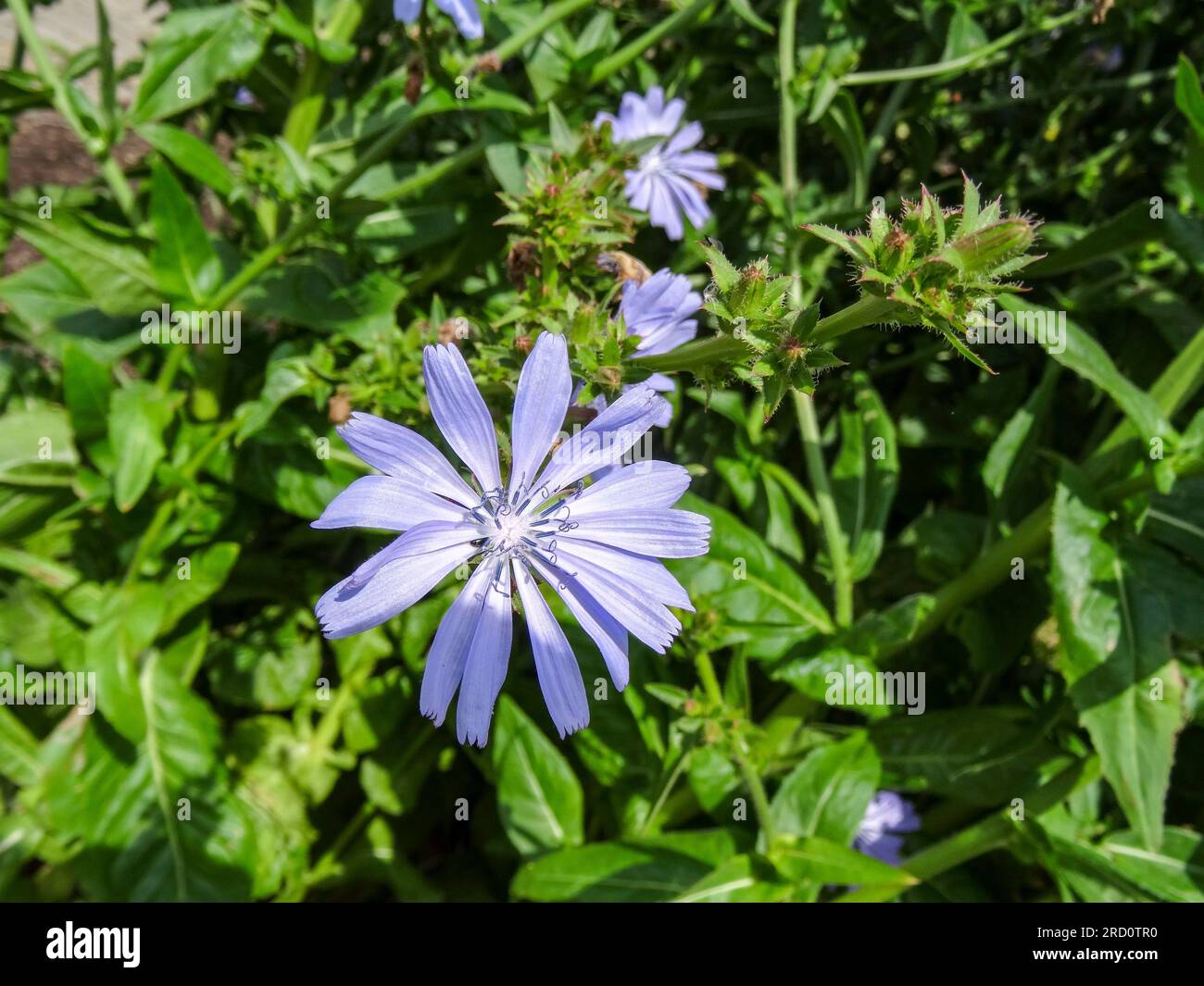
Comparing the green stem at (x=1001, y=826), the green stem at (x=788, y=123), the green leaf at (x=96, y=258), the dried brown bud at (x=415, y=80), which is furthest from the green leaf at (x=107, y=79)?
the green stem at (x=1001, y=826)

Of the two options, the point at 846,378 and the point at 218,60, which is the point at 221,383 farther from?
the point at 846,378

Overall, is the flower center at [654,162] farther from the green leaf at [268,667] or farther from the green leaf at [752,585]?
the green leaf at [268,667]

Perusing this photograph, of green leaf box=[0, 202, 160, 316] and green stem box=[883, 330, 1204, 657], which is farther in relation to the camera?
green leaf box=[0, 202, 160, 316]

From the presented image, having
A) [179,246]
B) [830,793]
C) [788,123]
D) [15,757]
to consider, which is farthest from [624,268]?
[15,757]

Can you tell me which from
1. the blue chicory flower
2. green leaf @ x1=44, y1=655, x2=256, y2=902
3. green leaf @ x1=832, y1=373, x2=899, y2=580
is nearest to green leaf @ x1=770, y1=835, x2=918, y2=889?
green leaf @ x1=832, y1=373, x2=899, y2=580

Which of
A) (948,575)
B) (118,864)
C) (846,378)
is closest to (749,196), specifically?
(846,378)

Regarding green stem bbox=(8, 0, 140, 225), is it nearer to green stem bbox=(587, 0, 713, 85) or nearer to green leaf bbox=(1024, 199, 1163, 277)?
green stem bbox=(587, 0, 713, 85)

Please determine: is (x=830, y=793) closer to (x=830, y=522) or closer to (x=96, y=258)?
(x=830, y=522)
